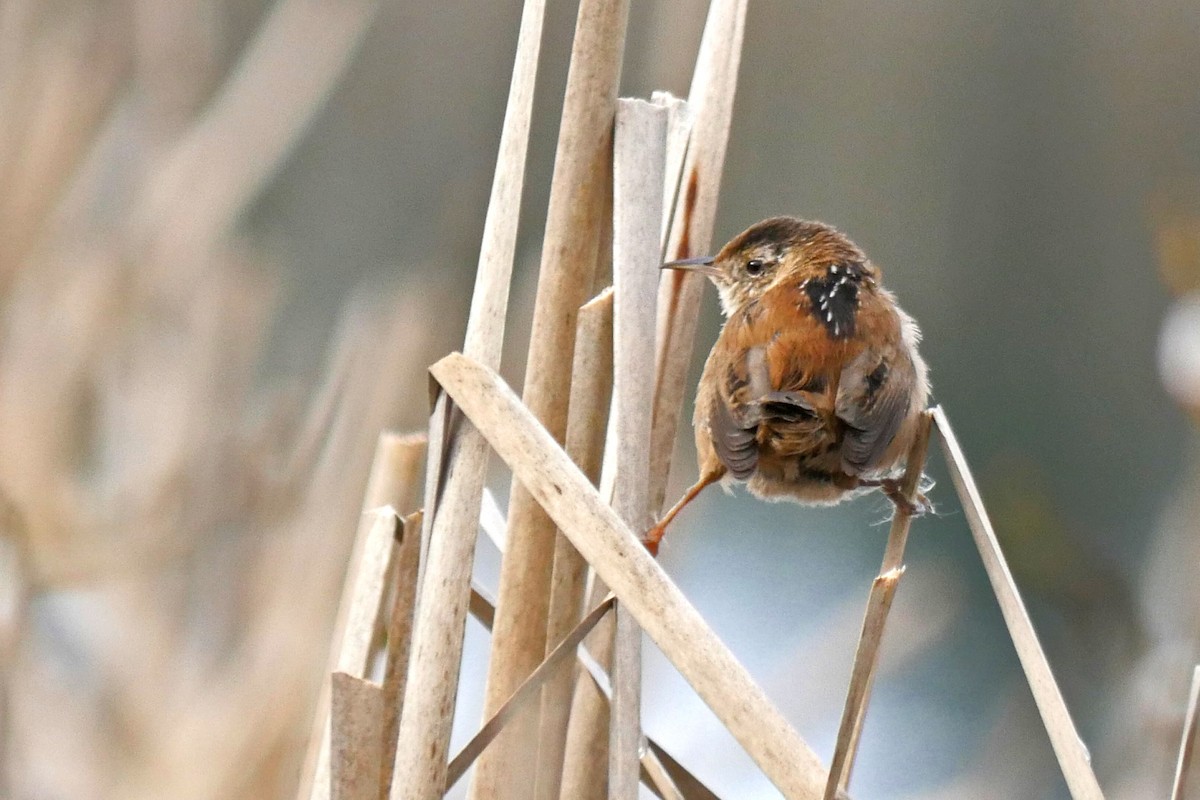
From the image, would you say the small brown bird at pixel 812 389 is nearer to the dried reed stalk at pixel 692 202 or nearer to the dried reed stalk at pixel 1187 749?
the dried reed stalk at pixel 692 202

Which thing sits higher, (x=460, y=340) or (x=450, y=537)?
(x=460, y=340)

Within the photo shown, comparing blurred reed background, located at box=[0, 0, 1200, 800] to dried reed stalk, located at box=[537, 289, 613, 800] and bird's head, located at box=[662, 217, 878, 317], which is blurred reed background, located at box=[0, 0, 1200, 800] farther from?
dried reed stalk, located at box=[537, 289, 613, 800]

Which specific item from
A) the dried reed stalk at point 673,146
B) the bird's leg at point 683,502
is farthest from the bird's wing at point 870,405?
the dried reed stalk at point 673,146

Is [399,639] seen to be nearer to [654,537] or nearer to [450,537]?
[450,537]

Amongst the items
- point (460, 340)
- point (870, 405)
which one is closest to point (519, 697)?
point (870, 405)

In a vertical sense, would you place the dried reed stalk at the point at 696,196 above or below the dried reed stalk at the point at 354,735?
above

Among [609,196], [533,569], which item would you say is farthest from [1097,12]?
[533,569]
